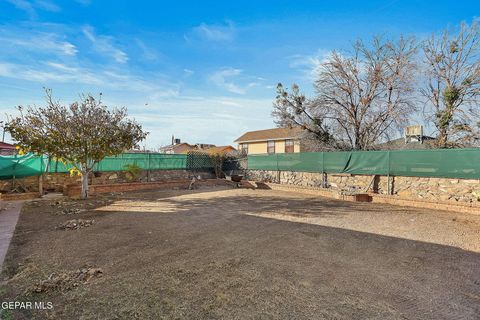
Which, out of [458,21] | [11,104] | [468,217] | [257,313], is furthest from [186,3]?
[458,21]

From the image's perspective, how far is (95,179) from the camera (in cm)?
1318

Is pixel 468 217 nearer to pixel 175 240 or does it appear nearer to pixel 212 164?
pixel 175 240

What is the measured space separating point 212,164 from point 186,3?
36.8 feet

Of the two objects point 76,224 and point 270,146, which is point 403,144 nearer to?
point 270,146

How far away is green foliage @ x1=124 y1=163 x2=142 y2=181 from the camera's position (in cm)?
1427

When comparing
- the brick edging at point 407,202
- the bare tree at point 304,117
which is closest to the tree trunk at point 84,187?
the brick edging at point 407,202

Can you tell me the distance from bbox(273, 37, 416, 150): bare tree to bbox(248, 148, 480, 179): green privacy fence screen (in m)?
3.29

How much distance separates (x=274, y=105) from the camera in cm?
1702

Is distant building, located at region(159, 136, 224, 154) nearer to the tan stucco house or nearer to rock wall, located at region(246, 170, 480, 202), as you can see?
the tan stucco house

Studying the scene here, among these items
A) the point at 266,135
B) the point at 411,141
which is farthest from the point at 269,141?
the point at 411,141

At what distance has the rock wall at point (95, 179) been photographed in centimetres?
1068

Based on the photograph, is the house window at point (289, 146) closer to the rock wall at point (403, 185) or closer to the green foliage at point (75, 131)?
the rock wall at point (403, 185)

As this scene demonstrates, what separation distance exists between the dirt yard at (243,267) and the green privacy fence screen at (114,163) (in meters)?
4.45

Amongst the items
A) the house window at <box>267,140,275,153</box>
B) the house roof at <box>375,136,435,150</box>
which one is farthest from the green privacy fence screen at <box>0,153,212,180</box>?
the house window at <box>267,140,275,153</box>
